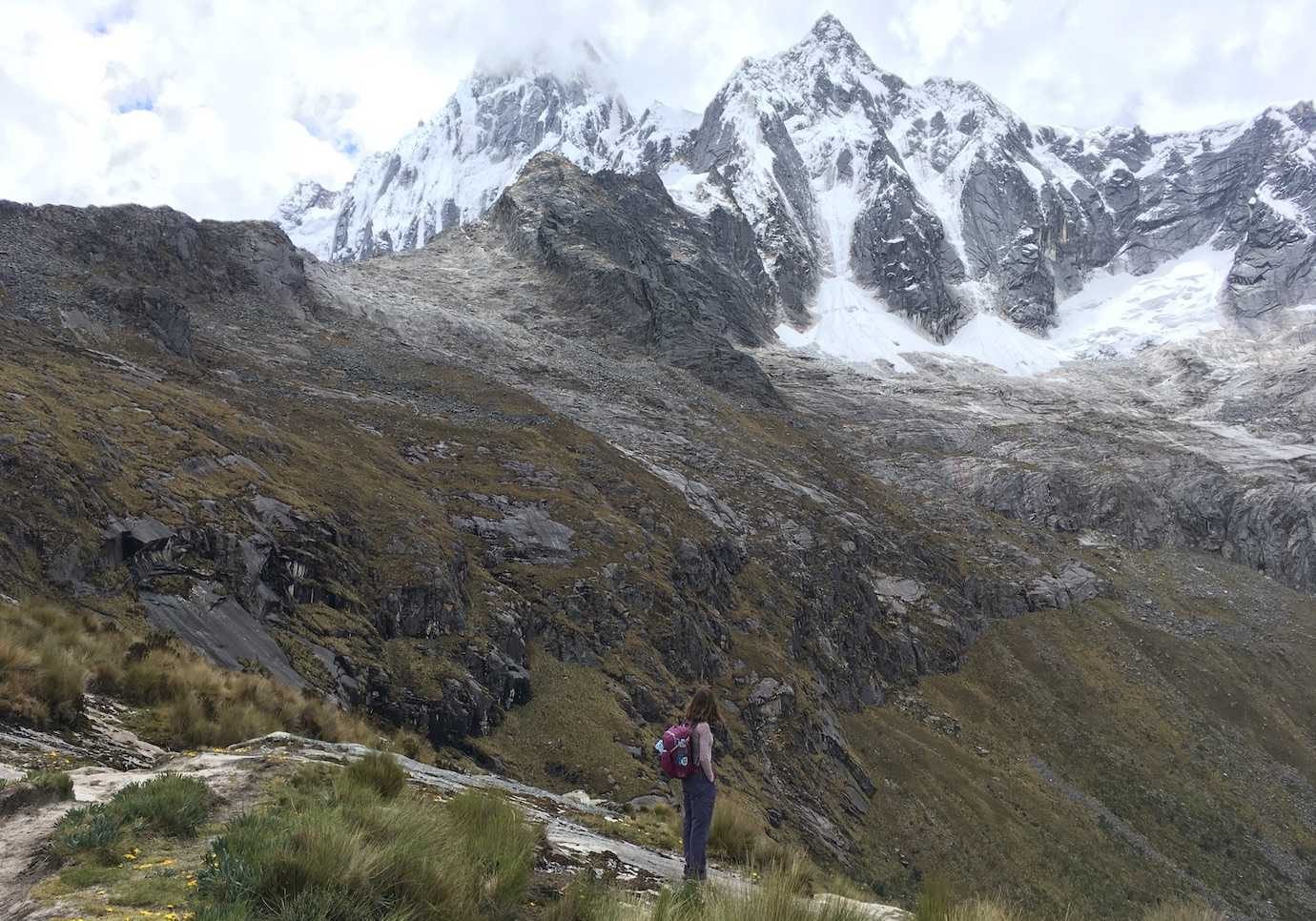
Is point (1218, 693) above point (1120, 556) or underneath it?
underneath

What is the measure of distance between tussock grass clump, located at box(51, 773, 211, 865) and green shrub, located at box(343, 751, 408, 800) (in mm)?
1480

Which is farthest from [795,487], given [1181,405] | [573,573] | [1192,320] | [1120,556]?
[1192,320]

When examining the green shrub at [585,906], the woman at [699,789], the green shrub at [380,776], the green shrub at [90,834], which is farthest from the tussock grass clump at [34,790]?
the woman at [699,789]

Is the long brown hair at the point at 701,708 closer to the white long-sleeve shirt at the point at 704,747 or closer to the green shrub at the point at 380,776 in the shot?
the white long-sleeve shirt at the point at 704,747

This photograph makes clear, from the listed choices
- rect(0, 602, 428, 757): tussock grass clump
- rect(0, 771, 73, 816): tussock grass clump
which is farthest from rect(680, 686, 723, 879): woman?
rect(0, 602, 428, 757): tussock grass clump

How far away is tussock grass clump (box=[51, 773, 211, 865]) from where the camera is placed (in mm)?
5477

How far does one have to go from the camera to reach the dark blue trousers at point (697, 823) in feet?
27.1

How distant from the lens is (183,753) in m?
9.12

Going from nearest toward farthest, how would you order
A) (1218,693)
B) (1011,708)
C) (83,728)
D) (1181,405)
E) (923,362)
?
(83,728), (1011,708), (1218,693), (1181,405), (923,362)

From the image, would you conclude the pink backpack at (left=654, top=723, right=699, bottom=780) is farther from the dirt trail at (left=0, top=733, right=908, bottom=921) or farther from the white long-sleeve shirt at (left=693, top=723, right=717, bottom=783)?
the dirt trail at (left=0, top=733, right=908, bottom=921)

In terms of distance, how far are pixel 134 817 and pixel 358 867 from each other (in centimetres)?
278

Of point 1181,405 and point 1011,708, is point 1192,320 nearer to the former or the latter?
point 1181,405

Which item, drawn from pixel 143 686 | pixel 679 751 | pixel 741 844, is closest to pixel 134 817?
pixel 679 751

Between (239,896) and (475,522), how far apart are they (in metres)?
35.5
